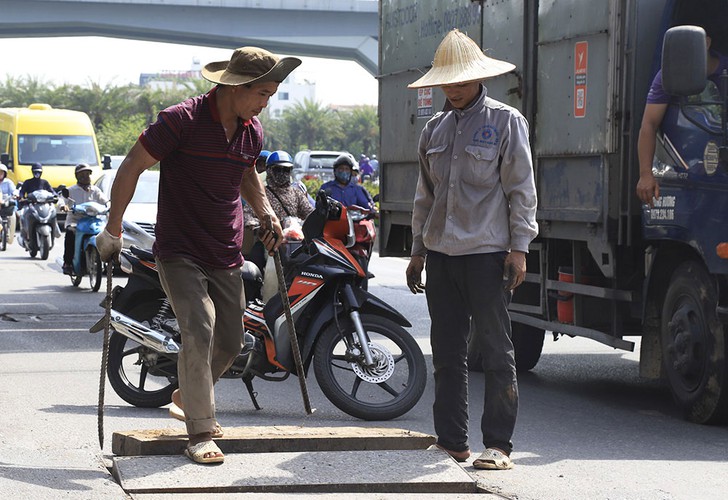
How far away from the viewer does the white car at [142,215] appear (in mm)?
16062

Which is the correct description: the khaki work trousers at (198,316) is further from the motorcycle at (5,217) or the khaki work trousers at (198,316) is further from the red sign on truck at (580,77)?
the motorcycle at (5,217)

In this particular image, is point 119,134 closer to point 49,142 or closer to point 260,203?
point 49,142

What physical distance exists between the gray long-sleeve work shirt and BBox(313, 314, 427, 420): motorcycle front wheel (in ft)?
5.44

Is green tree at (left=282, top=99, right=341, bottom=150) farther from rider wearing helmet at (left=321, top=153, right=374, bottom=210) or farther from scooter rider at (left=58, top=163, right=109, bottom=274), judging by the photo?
rider wearing helmet at (left=321, top=153, right=374, bottom=210)

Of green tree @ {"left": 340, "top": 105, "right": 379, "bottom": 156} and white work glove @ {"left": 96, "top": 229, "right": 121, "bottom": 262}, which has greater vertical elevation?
green tree @ {"left": 340, "top": 105, "right": 379, "bottom": 156}

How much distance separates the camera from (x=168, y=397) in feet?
28.2

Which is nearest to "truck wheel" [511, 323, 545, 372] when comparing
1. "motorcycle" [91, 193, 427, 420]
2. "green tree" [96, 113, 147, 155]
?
"motorcycle" [91, 193, 427, 420]

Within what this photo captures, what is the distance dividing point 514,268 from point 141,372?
3065 mm

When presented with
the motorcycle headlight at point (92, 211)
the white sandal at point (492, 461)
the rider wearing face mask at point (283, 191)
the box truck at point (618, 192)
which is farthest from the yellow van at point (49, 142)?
the white sandal at point (492, 461)

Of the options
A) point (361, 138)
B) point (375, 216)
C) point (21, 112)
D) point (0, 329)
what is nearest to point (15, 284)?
point (0, 329)

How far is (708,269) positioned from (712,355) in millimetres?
488

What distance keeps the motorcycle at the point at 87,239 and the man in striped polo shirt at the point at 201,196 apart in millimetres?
11478

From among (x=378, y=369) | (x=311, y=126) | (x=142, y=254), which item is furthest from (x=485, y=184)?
(x=311, y=126)

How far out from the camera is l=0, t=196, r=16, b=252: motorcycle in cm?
2588
